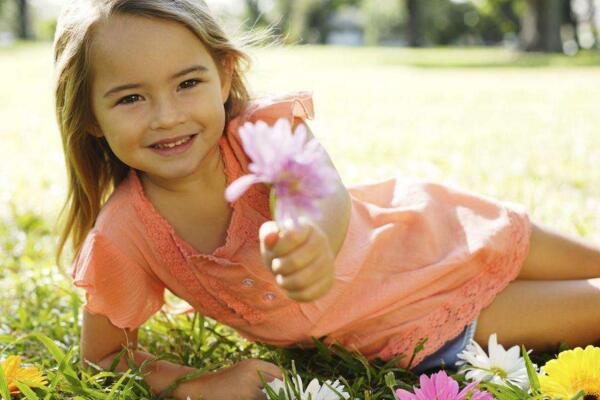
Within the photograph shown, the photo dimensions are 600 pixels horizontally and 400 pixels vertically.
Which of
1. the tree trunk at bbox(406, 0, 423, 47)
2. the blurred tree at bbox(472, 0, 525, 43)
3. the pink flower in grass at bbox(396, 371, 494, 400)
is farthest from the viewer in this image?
the blurred tree at bbox(472, 0, 525, 43)

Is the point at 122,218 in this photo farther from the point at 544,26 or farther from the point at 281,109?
the point at 544,26

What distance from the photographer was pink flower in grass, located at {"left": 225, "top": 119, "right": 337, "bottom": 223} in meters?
0.91

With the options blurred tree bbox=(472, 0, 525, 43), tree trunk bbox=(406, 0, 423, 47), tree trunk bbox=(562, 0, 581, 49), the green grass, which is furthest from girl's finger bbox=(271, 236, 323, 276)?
blurred tree bbox=(472, 0, 525, 43)

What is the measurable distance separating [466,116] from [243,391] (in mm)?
6433

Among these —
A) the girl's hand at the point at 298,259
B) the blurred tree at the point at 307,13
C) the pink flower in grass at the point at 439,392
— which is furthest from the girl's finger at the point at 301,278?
the blurred tree at the point at 307,13

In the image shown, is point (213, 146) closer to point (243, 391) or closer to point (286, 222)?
point (243, 391)

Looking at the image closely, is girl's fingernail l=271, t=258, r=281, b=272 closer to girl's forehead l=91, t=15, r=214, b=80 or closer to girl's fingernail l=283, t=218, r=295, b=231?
girl's fingernail l=283, t=218, r=295, b=231

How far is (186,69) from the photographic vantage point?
185cm

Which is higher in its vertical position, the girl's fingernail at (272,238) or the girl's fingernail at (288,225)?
the girl's fingernail at (288,225)

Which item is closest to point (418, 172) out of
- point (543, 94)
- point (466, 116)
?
point (466, 116)

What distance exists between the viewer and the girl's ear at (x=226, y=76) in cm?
214

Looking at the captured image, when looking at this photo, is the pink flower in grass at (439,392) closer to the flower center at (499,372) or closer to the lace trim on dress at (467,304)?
the flower center at (499,372)

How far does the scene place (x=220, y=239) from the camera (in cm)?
210

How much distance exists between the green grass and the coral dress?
10cm
